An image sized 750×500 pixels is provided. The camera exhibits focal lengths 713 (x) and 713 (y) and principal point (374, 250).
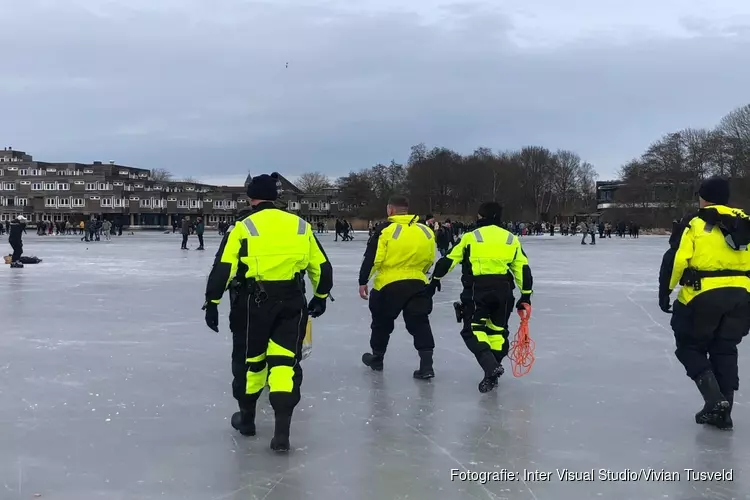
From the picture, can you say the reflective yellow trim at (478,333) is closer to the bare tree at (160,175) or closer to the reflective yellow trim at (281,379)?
the reflective yellow trim at (281,379)

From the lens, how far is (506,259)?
5512 millimetres

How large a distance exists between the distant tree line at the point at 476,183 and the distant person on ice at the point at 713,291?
83509 millimetres

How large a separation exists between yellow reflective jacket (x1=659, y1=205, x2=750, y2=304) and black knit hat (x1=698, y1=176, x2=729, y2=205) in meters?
0.06

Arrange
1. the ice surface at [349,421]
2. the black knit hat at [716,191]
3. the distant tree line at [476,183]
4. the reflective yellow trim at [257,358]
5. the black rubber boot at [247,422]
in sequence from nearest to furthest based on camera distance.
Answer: the ice surface at [349,421]
the reflective yellow trim at [257,358]
the black rubber boot at [247,422]
the black knit hat at [716,191]
the distant tree line at [476,183]

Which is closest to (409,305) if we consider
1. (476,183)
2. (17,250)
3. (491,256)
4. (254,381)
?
(491,256)

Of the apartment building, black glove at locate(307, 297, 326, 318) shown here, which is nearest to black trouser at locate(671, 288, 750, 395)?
black glove at locate(307, 297, 326, 318)

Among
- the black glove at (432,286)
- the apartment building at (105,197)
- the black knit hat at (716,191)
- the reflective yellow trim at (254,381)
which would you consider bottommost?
the reflective yellow trim at (254,381)

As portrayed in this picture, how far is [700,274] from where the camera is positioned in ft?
14.8

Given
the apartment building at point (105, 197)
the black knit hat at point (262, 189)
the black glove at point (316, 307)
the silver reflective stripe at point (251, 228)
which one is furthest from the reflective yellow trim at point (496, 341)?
the apartment building at point (105, 197)

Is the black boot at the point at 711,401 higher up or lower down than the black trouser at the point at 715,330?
lower down

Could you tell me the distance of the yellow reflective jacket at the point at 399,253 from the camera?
5902 mm

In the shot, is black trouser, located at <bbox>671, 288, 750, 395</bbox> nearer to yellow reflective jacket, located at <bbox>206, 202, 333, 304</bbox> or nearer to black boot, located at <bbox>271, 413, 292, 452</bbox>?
yellow reflective jacket, located at <bbox>206, 202, 333, 304</bbox>

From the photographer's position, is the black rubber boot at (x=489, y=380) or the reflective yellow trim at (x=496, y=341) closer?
the black rubber boot at (x=489, y=380)

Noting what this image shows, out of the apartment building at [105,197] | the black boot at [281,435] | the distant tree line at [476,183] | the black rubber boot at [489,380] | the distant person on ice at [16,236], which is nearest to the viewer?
the black boot at [281,435]
